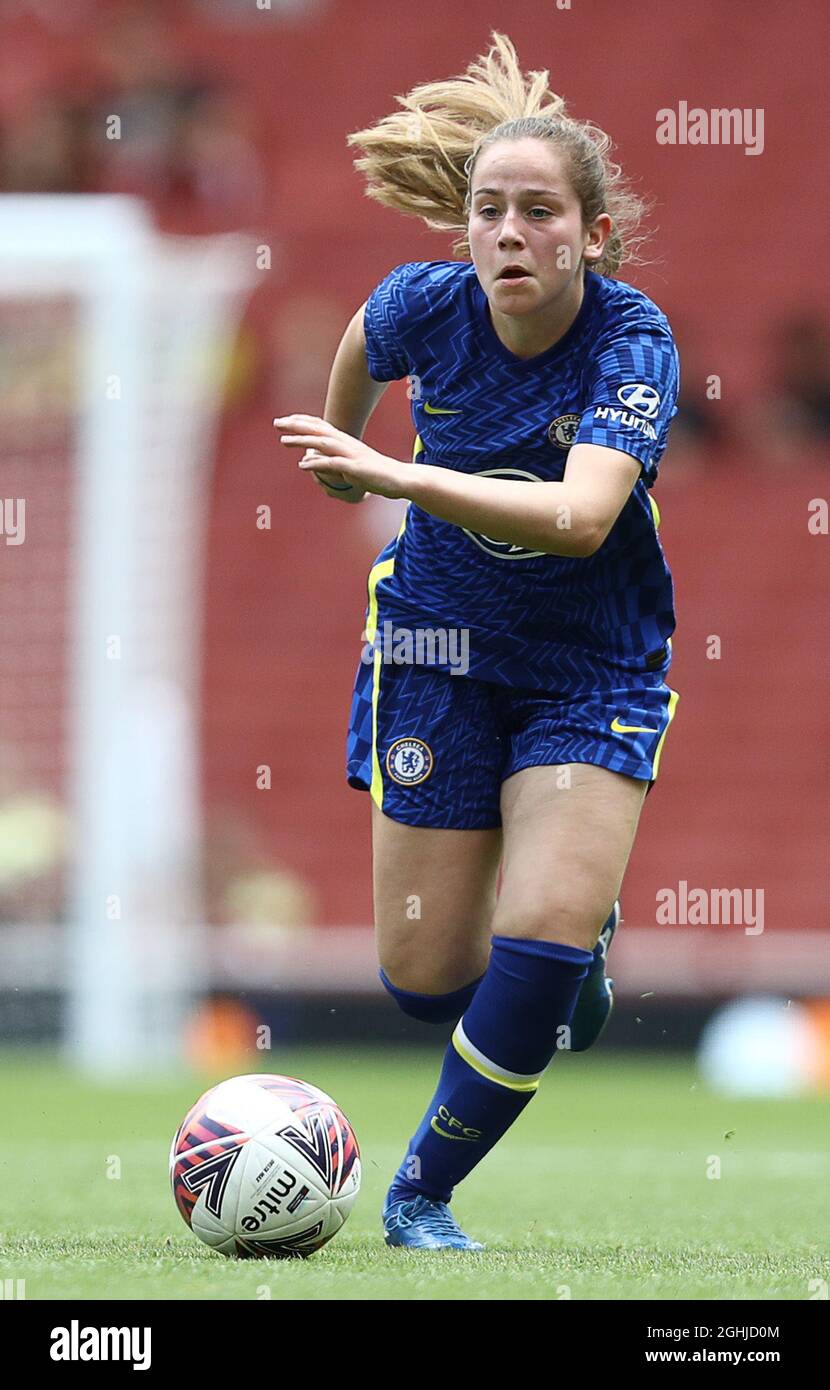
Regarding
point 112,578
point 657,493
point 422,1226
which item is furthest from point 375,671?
point 657,493

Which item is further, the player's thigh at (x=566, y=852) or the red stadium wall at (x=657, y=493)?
the red stadium wall at (x=657, y=493)

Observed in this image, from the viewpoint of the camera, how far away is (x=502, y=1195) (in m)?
5.08

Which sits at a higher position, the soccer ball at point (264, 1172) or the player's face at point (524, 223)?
the player's face at point (524, 223)

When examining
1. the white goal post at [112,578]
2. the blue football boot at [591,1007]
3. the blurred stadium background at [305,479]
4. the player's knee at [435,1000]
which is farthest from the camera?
the blurred stadium background at [305,479]

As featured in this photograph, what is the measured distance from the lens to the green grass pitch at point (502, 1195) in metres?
3.18

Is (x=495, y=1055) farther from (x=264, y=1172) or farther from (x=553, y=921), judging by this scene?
(x=264, y=1172)

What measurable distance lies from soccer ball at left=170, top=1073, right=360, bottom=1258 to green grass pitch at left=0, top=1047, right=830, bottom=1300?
63 mm

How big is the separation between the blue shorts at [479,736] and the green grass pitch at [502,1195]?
0.83 m

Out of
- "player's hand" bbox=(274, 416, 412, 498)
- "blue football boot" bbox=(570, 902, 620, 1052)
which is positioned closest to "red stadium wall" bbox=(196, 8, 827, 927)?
"blue football boot" bbox=(570, 902, 620, 1052)

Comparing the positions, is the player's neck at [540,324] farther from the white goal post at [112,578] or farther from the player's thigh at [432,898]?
the white goal post at [112,578]

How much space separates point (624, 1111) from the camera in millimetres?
7652

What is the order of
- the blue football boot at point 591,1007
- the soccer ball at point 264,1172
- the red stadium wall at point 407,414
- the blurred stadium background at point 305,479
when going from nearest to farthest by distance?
the soccer ball at point 264,1172 < the blue football boot at point 591,1007 < the blurred stadium background at point 305,479 < the red stadium wall at point 407,414

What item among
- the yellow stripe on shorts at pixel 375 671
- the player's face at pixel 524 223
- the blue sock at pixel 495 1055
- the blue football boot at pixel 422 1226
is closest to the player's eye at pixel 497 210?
the player's face at pixel 524 223
